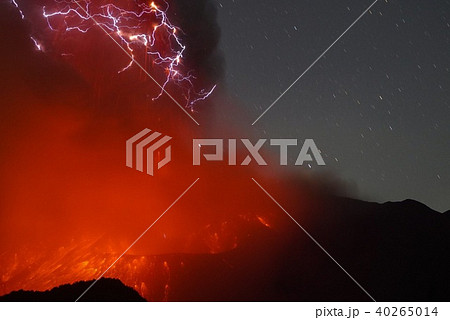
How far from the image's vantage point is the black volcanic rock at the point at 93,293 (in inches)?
612

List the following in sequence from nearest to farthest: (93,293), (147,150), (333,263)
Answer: (93,293), (333,263), (147,150)

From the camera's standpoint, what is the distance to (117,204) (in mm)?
37344

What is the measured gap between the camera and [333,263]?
1155 inches

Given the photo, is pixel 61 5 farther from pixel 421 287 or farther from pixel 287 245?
pixel 421 287

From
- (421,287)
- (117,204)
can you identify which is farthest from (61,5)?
(421,287)

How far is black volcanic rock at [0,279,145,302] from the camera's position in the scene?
1554 cm

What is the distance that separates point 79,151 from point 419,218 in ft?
79.3
